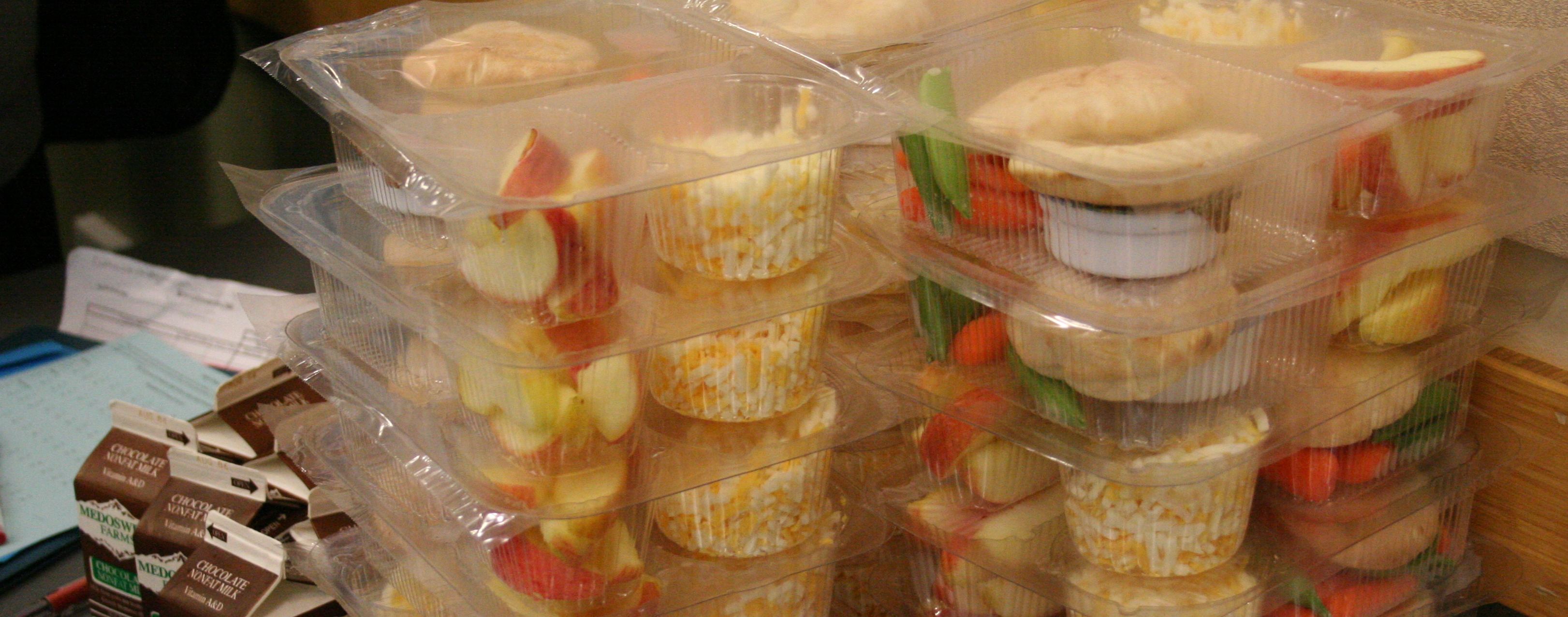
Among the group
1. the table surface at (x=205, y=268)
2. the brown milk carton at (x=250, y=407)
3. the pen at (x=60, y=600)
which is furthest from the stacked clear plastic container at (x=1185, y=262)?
the table surface at (x=205, y=268)

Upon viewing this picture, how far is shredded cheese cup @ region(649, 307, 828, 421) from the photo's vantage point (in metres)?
0.85

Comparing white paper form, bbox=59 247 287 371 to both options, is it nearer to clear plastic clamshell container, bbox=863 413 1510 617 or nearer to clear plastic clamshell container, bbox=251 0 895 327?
clear plastic clamshell container, bbox=251 0 895 327

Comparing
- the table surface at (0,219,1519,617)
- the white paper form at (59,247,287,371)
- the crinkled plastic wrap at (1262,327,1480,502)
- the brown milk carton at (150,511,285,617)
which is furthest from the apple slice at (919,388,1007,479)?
the table surface at (0,219,1519,617)

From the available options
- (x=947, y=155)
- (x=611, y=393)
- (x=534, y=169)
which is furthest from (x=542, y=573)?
(x=947, y=155)

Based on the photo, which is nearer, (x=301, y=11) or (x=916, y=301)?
(x=916, y=301)

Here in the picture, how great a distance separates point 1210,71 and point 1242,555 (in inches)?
14.4

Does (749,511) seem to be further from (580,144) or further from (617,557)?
(580,144)

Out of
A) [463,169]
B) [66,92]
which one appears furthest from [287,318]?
[66,92]

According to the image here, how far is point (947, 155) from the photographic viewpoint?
83cm

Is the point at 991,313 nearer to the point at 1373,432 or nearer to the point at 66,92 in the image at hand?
the point at 1373,432

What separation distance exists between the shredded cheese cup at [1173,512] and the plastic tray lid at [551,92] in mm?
307

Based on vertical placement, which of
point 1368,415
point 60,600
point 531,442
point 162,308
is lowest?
point 60,600

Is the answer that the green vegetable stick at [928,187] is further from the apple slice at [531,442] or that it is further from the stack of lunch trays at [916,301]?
the apple slice at [531,442]

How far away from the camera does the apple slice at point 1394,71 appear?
833mm
